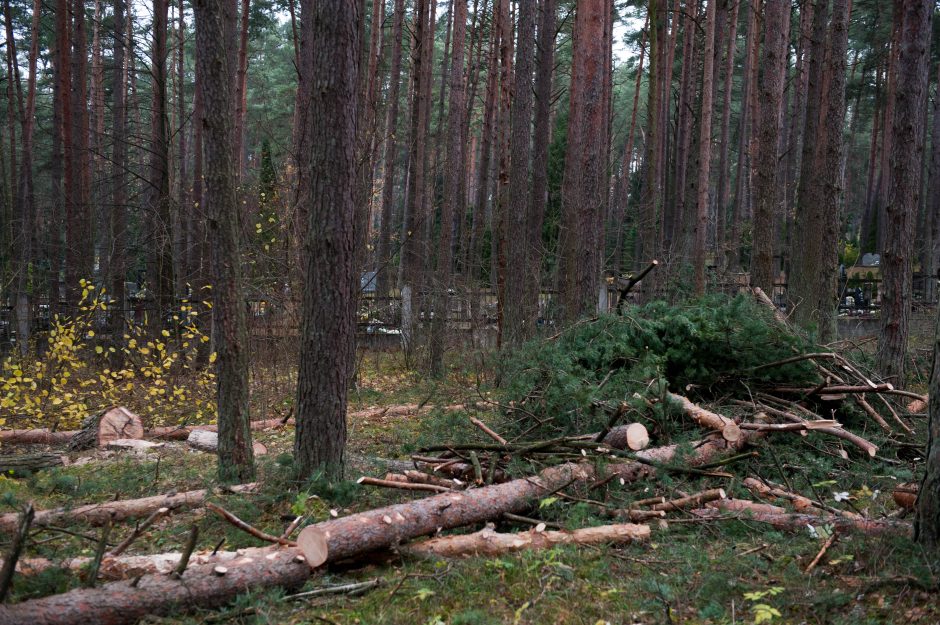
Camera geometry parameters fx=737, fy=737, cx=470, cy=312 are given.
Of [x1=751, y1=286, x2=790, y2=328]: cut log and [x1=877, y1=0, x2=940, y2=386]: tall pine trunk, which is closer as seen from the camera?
[x1=751, y1=286, x2=790, y2=328]: cut log

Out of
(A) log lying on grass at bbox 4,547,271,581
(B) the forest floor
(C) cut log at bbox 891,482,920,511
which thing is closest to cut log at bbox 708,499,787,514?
(B) the forest floor

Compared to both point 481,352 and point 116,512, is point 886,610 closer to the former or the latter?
point 116,512

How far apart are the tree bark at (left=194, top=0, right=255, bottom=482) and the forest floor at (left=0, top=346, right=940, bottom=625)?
46cm

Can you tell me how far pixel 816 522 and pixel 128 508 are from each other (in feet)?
17.0

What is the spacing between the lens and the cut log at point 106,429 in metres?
9.00

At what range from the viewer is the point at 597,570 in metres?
4.58

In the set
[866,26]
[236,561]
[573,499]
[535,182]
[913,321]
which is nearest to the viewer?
[236,561]

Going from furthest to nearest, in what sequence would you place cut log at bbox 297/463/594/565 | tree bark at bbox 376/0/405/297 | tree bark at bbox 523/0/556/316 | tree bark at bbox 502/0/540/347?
tree bark at bbox 376/0/405/297 → tree bark at bbox 523/0/556/316 → tree bark at bbox 502/0/540/347 → cut log at bbox 297/463/594/565

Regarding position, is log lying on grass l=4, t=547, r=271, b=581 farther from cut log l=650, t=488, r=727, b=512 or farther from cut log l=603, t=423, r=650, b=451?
cut log l=603, t=423, r=650, b=451

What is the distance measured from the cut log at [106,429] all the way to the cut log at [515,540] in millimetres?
5781

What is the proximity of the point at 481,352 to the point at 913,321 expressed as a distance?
1239cm

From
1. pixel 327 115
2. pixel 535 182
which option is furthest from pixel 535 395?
pixel 535 182

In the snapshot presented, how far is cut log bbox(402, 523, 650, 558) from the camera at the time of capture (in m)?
4.91

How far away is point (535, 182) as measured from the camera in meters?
15.1
